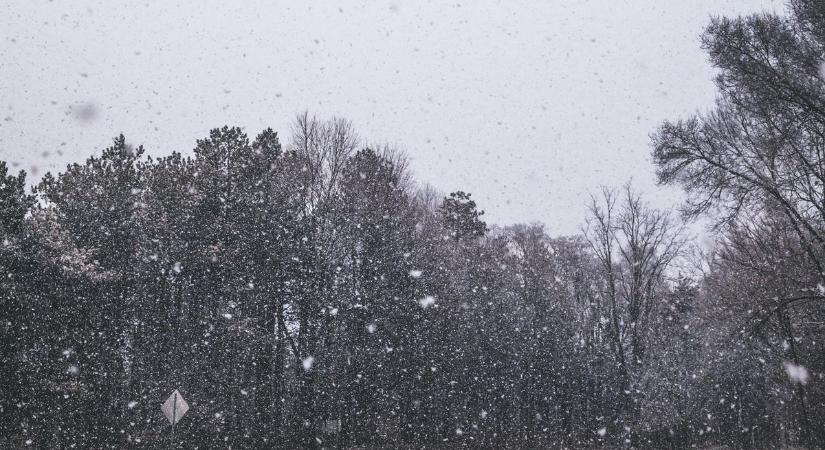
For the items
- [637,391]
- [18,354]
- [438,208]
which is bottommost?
[637,391]

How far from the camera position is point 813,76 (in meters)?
10.5

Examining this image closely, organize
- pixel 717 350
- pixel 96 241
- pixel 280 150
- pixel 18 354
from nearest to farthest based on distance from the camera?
pixel 18 354 < pixel 96 241 < pixel 280 150 < pixel 717 350

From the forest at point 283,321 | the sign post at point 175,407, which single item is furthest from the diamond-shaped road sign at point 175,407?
the forest at point 283,321

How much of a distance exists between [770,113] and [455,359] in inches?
561

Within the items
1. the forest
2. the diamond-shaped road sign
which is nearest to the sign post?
the diamond-shaped road sign

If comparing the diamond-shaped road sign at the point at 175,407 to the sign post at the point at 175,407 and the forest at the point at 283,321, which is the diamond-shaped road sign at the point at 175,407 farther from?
the forest at the point at 283,321

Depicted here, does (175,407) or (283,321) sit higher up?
(283,321)

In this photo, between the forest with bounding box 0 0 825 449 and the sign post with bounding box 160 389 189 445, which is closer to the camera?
the sign post with bounding box 160 389 189 445

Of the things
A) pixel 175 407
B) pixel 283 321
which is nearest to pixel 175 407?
pixel 175 407

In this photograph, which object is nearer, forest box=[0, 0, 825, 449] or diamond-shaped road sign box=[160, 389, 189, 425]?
diamond-shaped road sign box=[160, 389, 189, 425]

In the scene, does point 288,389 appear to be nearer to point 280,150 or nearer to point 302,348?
point 302,348

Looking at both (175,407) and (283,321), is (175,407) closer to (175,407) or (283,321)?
(175,407)

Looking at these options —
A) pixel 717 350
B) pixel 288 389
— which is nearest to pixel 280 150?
pixel 288 389

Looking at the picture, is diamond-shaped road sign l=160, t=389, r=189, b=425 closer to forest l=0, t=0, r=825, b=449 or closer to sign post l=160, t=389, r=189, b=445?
sign post l=160, t=389, r=189, b=445
